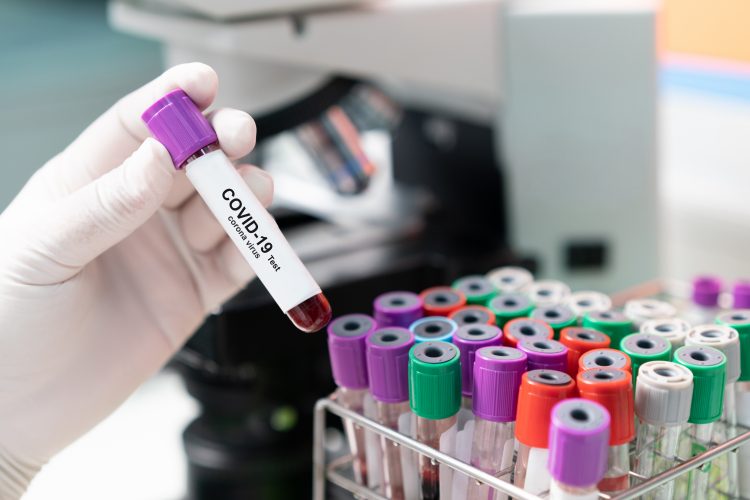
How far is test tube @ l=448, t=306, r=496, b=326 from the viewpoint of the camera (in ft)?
2.14

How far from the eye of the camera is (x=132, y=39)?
2.42 metres

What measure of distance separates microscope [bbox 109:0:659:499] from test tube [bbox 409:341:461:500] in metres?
0.30

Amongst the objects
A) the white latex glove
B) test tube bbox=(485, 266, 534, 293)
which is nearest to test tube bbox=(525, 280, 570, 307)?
test tube bbox=(485, 266, 534, 293)

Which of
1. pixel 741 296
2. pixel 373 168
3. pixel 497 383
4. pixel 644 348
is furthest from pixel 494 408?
pixel 373 168

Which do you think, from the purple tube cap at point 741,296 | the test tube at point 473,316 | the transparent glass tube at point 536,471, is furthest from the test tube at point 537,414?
the purple tube cap at point 741,296

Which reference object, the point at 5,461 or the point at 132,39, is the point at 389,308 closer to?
the point at 5,461

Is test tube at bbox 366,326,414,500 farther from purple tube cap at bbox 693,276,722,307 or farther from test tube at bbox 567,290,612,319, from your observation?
purple tube cap at bbox 693,276,722,307

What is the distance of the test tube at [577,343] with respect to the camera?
1.98 ft

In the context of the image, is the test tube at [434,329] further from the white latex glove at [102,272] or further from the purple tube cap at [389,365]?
the white latex glove at [102,272]

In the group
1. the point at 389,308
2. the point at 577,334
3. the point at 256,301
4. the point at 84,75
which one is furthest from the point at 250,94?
the point at 84,75

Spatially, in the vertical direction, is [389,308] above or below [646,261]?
above

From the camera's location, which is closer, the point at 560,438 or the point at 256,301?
the point at 560,438

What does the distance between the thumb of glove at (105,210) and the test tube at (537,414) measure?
0.28 m

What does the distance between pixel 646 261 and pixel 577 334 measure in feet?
1.64
